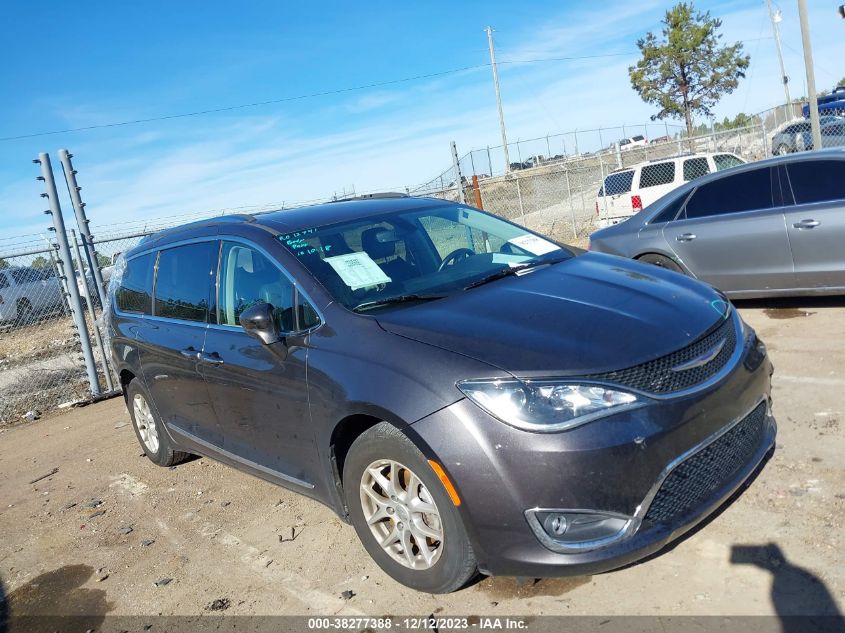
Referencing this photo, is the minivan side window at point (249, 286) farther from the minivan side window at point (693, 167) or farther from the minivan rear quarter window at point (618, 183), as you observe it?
the minivan rear quarter window at point (618, 183)

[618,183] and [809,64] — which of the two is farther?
[618,183]

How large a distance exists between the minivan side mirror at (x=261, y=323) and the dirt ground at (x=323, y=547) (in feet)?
4.12

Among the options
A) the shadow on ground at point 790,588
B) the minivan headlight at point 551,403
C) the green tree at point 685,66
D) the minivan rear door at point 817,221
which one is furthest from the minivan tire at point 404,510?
the green tree at point 685,66

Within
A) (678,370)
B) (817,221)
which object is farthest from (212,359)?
(817,221)

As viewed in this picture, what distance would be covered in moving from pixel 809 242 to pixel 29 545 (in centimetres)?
675

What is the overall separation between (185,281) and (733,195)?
5.29m

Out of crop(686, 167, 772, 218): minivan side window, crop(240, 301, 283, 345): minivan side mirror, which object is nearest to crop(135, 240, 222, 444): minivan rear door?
crop(240, 301, 283, 345): minivan side mirror

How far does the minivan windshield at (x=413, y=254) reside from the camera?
11.6ft

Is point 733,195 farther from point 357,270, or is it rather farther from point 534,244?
point 357,270

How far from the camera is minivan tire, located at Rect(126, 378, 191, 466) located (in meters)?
5.34

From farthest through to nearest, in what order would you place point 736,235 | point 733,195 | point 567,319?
point 733,195, point 736,235, point 567,319

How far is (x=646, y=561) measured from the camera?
3.09 meters

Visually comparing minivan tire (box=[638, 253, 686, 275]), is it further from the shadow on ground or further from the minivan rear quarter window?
the minivan rear quarter window

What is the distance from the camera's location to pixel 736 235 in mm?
6637
